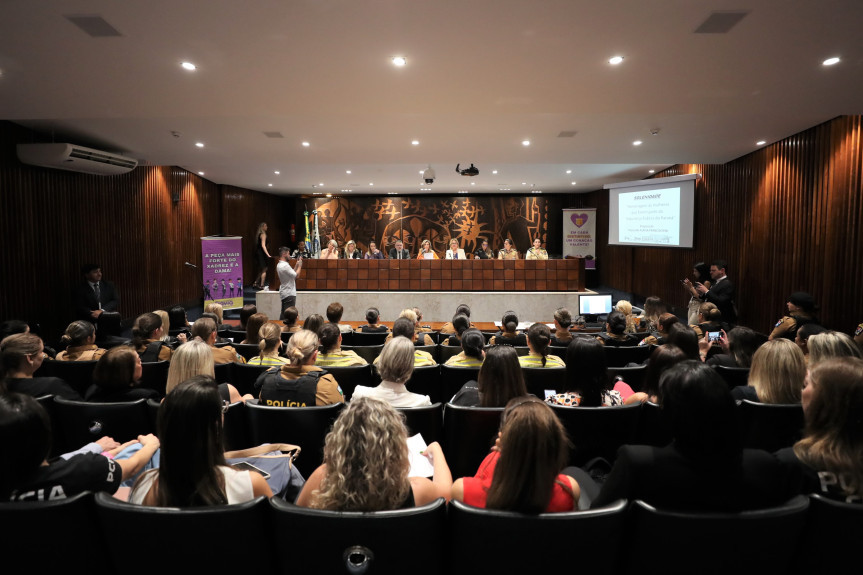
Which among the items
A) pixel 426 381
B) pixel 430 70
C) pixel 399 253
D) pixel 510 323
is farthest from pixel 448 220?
pixel 426 381

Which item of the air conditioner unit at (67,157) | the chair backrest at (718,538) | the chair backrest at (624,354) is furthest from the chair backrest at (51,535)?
the air conditioner unit at (67,157)

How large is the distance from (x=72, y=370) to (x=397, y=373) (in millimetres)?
2360

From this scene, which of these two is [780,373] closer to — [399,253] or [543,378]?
[543,378]

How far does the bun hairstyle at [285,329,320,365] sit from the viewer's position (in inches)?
107

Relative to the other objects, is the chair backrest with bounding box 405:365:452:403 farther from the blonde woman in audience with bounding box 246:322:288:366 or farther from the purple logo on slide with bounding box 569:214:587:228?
the purple logo on slide with bounding box 569:214:587:228

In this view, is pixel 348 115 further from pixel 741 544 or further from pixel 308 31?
pixel 741 544

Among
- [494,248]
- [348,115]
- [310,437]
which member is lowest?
[310,437]

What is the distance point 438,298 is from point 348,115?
494 cm

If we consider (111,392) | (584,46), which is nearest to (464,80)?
Answer: (584,46)

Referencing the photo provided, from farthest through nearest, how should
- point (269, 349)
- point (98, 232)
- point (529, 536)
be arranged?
point (98, 232) < point (269, 349) < point (529, 536)

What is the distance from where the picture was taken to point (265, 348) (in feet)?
11.3

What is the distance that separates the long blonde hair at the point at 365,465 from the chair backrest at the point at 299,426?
839 millimetres

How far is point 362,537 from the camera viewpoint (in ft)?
4.18

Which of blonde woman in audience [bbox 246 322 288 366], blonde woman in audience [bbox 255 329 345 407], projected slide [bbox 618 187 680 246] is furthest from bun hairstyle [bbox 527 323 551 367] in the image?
projected slide [bbox 618 187 680 246]
